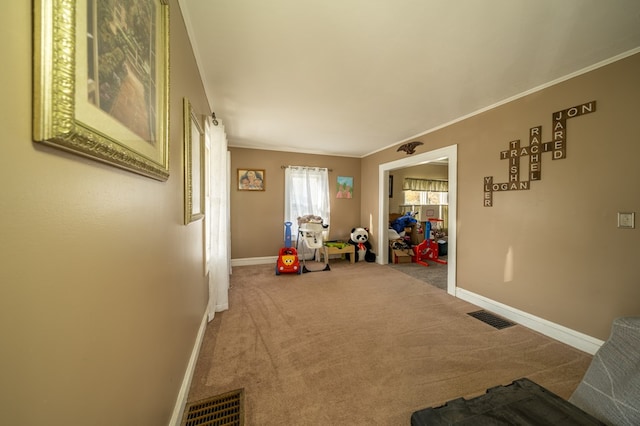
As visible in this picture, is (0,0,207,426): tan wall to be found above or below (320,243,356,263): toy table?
above

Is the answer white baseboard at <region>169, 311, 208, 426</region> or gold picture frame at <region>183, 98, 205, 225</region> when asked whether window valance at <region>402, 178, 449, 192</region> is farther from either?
white baseboard at <region>169, 311, 208, 426</region>

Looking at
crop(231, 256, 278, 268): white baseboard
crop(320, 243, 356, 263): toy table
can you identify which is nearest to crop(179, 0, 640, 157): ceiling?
crop(320, 243, 356, 263): toy table

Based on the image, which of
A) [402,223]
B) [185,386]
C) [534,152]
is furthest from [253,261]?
[534,152]

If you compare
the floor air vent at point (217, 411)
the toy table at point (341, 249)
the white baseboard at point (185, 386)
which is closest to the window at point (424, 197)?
the toy table at point (341, 249)

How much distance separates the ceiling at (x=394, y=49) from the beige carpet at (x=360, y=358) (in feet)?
8.13

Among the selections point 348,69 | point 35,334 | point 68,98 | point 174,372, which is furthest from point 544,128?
point 174,372

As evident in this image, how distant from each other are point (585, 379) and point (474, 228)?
1.83m

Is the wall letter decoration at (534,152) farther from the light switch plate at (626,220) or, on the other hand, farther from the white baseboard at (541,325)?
the white baseboard at (541,325)

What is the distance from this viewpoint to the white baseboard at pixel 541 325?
6.48 feet

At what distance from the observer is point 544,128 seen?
2256mm

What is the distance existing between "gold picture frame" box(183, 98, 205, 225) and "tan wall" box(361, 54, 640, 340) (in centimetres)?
318

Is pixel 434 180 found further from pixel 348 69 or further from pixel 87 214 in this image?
pixel 87 214

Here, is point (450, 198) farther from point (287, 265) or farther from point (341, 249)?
point (287, 265)

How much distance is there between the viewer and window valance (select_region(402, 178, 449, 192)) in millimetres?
6203
